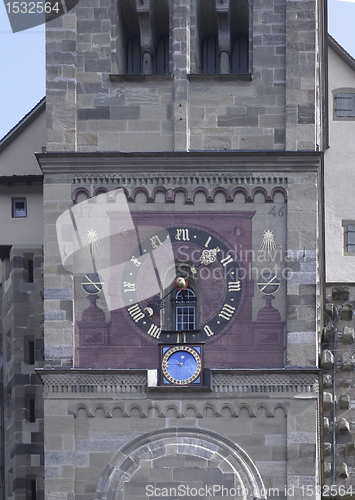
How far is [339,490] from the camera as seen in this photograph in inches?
1396

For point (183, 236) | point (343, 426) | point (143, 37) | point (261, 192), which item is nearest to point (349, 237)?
point (343, 426)

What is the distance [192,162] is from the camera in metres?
32.6

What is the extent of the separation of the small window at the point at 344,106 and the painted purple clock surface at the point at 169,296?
722cm

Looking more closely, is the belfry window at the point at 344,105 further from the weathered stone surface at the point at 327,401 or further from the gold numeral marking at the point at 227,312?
the gold numeral marking at the point at 227,312

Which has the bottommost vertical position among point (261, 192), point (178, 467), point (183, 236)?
point (178, 467)

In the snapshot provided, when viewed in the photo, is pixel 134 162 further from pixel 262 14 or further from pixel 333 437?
pixel 333 437

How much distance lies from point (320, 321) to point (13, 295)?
A: 23.6 ft

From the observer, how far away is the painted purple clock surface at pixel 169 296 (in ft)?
104

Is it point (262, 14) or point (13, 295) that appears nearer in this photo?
point (262, 14)

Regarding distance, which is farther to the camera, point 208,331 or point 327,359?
point 327,359

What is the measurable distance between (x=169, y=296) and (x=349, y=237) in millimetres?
7312

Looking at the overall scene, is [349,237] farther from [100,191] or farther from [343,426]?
[100,191]

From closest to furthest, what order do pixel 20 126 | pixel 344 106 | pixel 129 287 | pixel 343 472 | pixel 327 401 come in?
pixel 129 287
pixel 343 472
pixel 327 401
pixel 20 126
pixel 344 106

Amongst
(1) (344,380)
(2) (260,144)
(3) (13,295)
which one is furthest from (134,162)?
(1) (344,380)
